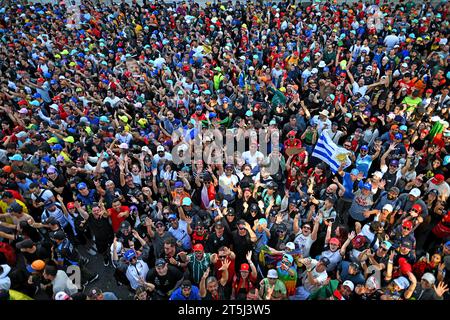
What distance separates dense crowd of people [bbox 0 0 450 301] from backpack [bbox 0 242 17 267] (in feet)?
0.08

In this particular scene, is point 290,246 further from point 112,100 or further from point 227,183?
point 112,100

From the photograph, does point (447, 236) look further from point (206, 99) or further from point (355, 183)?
point (206, 99)

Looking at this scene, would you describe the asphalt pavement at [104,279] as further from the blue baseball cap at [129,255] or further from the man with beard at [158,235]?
the blue baseball cap at [129,255]

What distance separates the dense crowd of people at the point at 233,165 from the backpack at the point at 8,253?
25 mm

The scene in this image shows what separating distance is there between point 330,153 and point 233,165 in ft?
6.91

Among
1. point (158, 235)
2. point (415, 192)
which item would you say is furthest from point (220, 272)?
point (415, 192)

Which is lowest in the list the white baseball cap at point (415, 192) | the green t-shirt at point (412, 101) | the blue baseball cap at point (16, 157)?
the blue baseball cap at point (16, 157)

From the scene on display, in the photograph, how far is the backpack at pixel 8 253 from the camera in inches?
235

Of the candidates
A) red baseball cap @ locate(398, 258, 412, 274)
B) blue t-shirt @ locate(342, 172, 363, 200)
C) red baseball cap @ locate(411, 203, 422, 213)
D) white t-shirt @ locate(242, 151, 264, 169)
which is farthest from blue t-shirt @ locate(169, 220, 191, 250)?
red baseball cap @ locate(411, 203, 422, 213)

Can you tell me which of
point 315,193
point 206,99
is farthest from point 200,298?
point 206,99

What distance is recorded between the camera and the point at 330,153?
7.34 m

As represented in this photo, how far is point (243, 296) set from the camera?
A: 5254 millimetres

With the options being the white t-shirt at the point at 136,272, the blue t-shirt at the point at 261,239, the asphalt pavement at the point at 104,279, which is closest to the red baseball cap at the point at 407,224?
the blue t-shirt at the point at 261,239

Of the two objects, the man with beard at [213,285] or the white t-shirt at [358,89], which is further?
the white t-shirt at [358,89]
